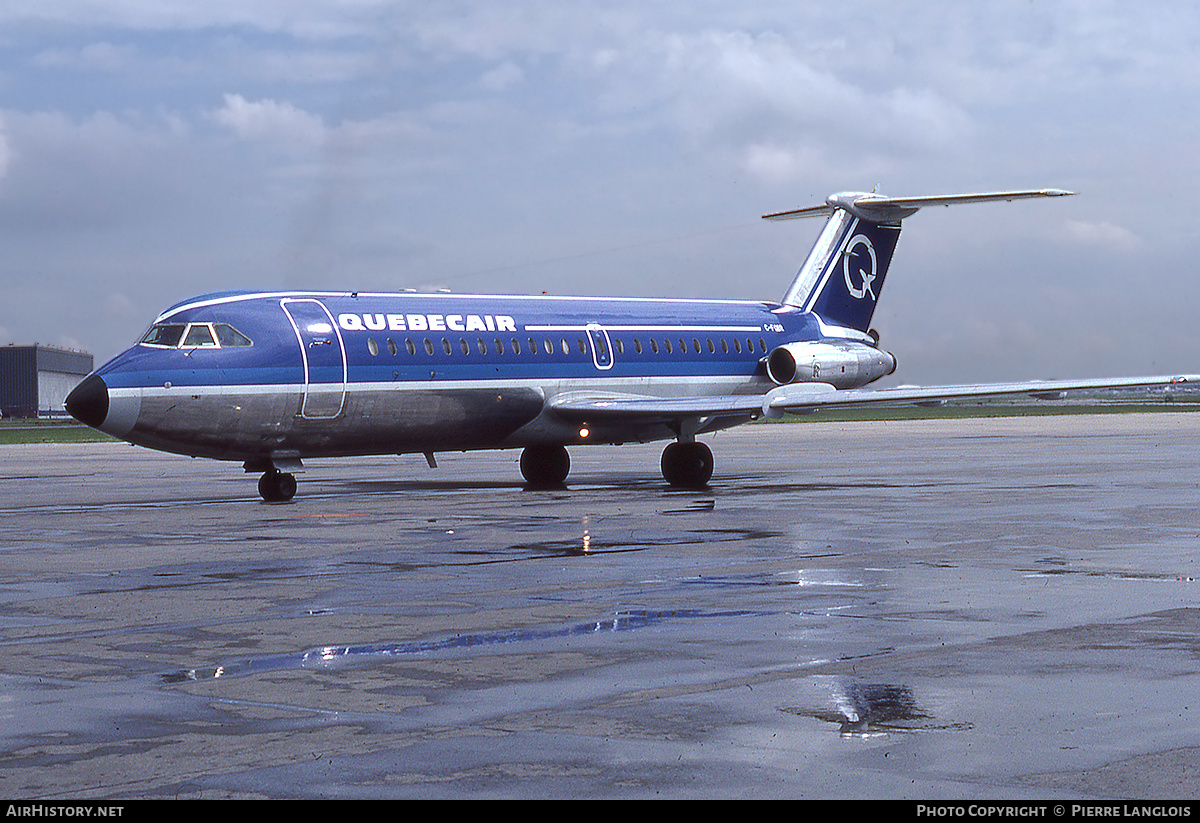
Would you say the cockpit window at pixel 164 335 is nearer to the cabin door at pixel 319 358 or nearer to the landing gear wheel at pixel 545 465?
the cabin door at pixel 319 358

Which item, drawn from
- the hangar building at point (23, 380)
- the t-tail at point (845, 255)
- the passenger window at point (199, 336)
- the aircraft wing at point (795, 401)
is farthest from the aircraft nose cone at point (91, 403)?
the hangar building at point (23, 380)

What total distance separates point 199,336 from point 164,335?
0.60 m

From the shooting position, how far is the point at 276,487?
91.1 ft

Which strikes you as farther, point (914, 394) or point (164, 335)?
point (914, 394)

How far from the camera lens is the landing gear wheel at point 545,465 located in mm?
33312

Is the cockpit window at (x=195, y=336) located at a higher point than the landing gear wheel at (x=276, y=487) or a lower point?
higher

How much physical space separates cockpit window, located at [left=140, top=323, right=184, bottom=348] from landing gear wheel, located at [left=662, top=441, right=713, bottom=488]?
10.1 meters

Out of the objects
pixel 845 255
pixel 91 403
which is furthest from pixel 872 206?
pixel 91 403

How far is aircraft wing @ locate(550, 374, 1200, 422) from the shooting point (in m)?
30.1

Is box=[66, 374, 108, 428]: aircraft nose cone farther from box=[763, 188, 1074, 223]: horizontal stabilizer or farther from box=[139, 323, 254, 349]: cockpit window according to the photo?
box=[763, 188, 1074, 223]: horizontal stabilizer

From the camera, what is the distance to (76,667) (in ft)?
33.6

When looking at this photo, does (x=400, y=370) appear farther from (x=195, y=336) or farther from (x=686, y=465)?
(x=686, y=465)

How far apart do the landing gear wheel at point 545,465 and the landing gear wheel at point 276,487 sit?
670cm
